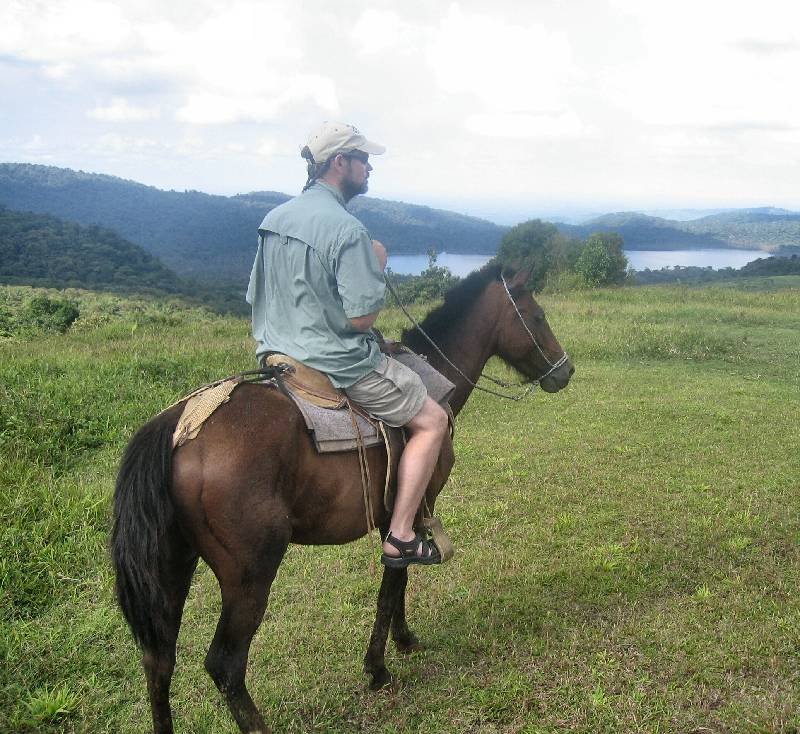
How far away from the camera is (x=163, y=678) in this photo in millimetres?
2959

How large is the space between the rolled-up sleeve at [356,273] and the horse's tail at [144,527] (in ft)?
3.14

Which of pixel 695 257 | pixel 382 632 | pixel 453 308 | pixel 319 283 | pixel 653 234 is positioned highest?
pixel 653 234

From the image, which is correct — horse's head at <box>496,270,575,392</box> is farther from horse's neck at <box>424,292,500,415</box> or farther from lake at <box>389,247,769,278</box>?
lake at <box>389,247,769,278</box>

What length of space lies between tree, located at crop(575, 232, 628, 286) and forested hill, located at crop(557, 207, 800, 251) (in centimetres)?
3485

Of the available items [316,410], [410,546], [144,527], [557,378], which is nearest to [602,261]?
[557,378]

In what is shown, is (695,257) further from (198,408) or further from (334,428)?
(198,408)

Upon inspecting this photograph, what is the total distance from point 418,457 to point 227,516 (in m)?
1.06

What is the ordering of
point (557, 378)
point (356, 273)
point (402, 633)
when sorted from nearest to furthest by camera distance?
point (356, 273)
point (402, 633)
point (557, 378)

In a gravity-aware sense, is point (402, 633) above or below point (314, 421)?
below

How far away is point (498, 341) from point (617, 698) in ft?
7.24

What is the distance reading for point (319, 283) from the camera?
3037 mm

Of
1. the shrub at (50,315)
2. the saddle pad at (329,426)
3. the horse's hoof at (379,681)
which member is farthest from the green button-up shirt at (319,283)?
the shrub at (50,315)

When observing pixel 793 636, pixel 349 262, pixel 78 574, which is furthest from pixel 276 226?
pixel 793 636

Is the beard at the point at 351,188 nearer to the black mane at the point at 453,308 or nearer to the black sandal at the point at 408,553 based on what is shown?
the black mane at the point at 453,308
